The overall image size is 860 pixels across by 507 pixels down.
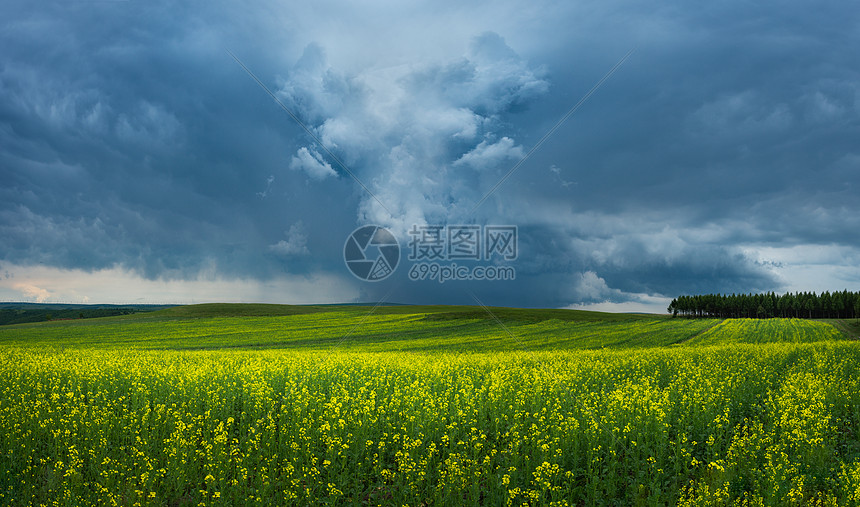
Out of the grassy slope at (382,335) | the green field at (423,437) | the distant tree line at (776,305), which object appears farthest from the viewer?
the distant tree line at (776,305)

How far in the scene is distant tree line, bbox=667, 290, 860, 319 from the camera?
484 ft

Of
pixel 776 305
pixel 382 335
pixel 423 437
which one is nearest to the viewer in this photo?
pixel 423 437

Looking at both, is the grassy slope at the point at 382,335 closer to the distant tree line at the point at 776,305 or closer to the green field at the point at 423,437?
the green field at the point at 423,437

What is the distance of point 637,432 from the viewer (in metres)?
9.43

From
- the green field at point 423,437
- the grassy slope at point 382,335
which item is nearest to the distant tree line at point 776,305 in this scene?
the grassy slope at point 382,335

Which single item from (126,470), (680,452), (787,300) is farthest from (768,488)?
(787,300)

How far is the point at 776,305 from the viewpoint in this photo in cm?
16025

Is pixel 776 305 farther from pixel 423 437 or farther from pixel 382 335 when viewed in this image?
pixel 423 437

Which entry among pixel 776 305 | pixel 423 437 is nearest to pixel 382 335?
pixel 423 437

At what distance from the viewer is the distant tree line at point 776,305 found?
14750 centimetres

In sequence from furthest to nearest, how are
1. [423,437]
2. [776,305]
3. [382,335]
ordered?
[776,305], [382,335], [423,437]

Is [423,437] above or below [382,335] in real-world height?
above

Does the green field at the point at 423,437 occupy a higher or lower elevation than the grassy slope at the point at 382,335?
higher

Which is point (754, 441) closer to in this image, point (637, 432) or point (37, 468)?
point (637, 432)
